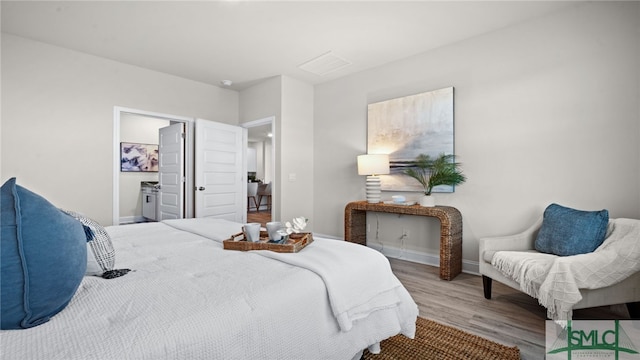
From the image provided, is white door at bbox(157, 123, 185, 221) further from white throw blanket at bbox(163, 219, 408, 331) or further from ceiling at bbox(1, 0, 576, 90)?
white throw blanket at bbox(163, 219, 408, 331)

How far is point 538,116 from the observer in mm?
2791

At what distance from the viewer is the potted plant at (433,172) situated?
125 inches

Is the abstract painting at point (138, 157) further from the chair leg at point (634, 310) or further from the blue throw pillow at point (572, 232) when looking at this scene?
the chair leg at point (634, 310)

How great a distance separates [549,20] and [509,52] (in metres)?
0.37

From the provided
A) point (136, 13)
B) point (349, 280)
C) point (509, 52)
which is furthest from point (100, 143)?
point (509, 52)

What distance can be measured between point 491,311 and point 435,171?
152cm

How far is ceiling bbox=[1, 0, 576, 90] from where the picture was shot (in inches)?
105

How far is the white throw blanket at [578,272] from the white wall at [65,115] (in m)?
4.58

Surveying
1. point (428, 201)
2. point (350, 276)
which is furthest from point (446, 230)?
point (350, 276)

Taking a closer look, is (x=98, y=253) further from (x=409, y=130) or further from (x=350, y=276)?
(x=409, y=130)

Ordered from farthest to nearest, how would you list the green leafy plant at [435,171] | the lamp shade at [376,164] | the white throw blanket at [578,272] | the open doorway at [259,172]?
the open doorway at [259,172]
the lamp shade at [376,164]
the green leafy plant at [435,171]
the white throw blanket at [578,272]

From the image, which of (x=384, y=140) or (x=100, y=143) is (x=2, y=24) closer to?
(x=100, y=143)

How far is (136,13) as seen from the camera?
9.12ft

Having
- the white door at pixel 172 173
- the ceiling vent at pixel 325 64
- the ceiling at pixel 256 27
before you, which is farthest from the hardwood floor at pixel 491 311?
the white door at pixel 172 173
